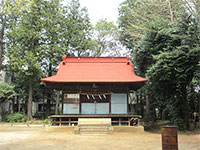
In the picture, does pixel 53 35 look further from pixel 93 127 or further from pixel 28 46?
pixel 93 127

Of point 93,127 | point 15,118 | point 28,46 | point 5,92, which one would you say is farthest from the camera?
point 28,46

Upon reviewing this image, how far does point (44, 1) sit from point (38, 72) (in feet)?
30.8

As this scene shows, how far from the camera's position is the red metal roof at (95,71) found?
1617 centimetres

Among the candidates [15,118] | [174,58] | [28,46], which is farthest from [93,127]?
[28,46]

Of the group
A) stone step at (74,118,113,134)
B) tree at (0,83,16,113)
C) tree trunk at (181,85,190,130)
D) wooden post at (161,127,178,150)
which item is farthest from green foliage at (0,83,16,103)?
wooden post at (161,127,178,150)

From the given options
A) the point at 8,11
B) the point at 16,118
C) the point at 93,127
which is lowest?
the point at 16,118

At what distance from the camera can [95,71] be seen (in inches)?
699

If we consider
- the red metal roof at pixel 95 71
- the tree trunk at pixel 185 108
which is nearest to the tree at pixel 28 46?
the red metal roof at pixel 95 71

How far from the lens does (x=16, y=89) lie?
28.5 m

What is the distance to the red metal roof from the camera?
53.1ft

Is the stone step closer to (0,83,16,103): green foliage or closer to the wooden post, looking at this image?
the wooden post

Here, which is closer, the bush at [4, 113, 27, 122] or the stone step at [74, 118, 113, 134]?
the stone step at [74, 118, 113, 134]

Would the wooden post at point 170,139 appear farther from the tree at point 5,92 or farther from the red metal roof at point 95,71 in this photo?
the tree at point 5,92

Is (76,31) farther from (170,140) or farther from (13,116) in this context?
(170,140)
